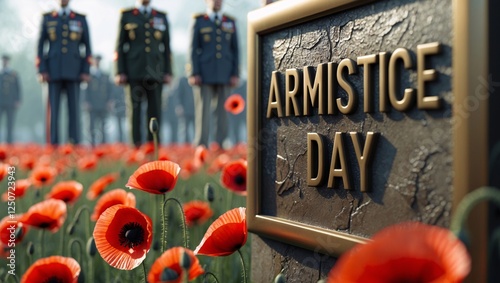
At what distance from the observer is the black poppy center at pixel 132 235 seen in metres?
1.02

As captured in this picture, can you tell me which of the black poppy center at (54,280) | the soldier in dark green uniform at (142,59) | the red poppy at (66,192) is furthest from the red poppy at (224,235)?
the soldier in dark green uniform at (142,59)

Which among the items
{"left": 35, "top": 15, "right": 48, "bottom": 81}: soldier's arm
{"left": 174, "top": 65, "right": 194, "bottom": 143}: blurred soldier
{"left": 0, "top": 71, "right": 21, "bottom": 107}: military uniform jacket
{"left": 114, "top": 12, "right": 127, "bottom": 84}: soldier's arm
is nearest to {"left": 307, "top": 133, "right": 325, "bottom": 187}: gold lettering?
{"left": 114, "top": 12, "right": 127, "bottom": 84}: soldier's arm

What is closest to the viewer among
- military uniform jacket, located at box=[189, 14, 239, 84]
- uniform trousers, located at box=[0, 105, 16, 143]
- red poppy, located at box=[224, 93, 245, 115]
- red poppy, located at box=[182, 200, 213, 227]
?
red poppy, located at box=[182, 200, 213, 227]

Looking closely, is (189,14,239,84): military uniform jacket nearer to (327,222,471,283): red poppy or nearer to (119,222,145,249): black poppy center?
(119,222,145,249): black poppy center

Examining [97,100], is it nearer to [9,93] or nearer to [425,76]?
[9,93]

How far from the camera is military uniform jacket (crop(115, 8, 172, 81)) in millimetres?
4145

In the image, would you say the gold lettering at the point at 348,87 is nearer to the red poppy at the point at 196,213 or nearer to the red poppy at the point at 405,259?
the red poppy at the point at 405,259

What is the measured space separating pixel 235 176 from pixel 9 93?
30.1 feet

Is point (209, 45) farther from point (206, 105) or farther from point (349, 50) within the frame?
point (349, 50)

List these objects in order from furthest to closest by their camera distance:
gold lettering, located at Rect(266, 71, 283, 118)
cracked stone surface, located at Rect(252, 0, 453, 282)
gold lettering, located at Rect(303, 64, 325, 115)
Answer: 1. gold lettering, located at Rect(266, 71, 283, 118)
2. gold lettering, located at Rect(303, 64, 325, 115)
3. cracked stone surface, located at Rect(252, 0, 453, 282)

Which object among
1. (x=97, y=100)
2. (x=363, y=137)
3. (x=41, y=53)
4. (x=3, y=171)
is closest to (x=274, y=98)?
(x=363, y=137)

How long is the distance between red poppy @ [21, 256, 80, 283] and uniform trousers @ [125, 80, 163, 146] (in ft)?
10.4

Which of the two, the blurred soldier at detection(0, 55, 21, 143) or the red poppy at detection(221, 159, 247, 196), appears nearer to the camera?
the red poppy at detection(221, 159, 247, 196)

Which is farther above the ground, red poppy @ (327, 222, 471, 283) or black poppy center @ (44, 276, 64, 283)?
red poppy @ (327, 222, 471, 283)
